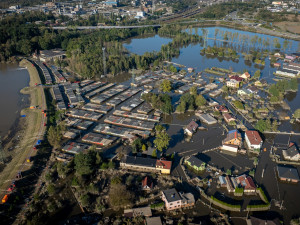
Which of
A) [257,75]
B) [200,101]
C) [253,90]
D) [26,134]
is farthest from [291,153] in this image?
[26,134]

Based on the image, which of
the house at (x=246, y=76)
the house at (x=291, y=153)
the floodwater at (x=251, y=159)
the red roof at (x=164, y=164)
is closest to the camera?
the floodwater at (x=251, y=159)

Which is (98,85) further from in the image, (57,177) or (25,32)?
(25,32)

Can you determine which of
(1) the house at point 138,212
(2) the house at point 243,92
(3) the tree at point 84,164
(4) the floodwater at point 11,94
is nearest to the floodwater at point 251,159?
(1) the house at point 138,212

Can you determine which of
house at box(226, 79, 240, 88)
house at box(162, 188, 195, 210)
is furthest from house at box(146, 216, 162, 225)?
house at box(226, 79, 240, 88)

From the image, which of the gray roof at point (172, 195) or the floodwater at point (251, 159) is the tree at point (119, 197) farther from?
the floodwater at point (251, 159)

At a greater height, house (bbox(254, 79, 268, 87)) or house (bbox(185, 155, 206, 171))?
house (bbox(254, 79, 268, 87))

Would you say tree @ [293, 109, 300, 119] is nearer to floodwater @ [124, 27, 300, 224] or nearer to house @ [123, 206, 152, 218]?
floodwater @ [124, 27, 300, 224]

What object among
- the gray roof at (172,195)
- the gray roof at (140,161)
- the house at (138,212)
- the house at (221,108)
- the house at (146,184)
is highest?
the house at (221,108)
